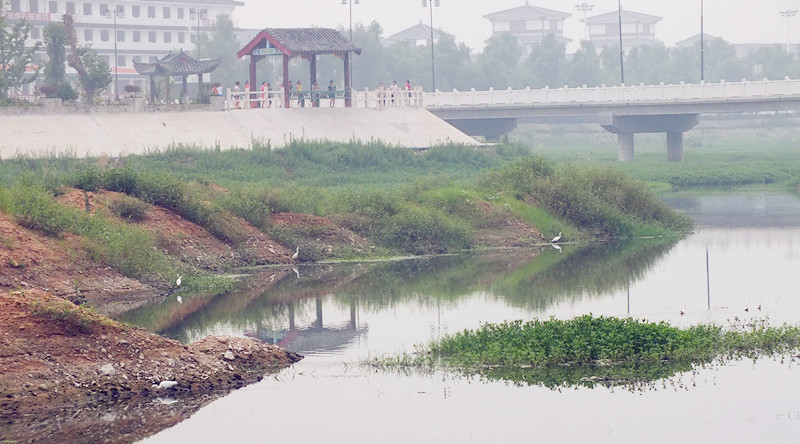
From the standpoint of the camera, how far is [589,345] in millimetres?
16781

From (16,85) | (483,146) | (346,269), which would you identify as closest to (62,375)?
(346,269)

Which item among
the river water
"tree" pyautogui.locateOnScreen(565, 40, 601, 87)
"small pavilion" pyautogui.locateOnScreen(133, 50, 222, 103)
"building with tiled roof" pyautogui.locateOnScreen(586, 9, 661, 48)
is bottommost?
the river water

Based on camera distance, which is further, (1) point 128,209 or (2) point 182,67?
(2) point 182,67

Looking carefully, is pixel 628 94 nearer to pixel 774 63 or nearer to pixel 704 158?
pixel 704 158

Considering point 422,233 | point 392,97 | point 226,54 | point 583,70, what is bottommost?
point 422,233

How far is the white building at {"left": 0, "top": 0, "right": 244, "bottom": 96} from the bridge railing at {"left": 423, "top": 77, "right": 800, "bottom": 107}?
3811 cm

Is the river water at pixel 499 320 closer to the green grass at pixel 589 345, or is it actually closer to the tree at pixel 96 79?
the green grass at pixel 589 345

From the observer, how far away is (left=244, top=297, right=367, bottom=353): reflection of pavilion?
18719mm

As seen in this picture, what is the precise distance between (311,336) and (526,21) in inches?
5554

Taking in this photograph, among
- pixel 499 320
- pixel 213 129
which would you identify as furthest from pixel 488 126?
pixel 499 320

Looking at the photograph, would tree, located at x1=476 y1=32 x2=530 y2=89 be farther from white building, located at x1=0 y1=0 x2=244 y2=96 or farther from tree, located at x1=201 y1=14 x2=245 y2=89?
white building, located at x1=0 y1=0 x2=244 y2=96

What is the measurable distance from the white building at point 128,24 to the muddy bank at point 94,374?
7802 centimetres

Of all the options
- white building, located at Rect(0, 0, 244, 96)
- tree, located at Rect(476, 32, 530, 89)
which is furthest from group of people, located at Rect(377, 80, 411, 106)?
tree, located at Rect(476, 32, 530, 89)

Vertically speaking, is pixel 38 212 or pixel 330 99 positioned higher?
pixel 330 99
